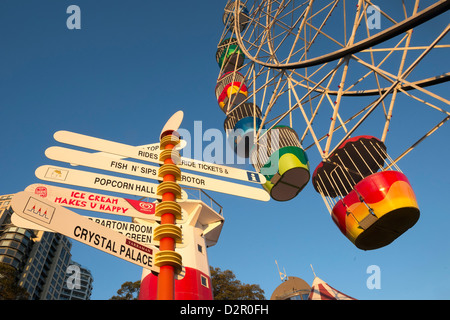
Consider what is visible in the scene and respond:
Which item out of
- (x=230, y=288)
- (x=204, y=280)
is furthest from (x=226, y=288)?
(x=204, y=280)

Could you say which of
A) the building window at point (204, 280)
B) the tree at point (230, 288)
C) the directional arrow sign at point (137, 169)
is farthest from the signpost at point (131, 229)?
the tree at point (230, 288)

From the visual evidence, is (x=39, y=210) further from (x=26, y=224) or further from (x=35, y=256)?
(x=35, y=256)

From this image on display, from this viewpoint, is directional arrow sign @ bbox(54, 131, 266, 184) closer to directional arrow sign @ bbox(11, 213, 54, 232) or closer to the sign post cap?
the sign post cap

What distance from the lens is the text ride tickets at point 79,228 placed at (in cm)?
454

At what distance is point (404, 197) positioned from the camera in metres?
9.42

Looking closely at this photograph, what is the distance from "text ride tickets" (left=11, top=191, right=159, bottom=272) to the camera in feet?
14.9

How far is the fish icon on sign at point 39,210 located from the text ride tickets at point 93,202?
86 centimetres

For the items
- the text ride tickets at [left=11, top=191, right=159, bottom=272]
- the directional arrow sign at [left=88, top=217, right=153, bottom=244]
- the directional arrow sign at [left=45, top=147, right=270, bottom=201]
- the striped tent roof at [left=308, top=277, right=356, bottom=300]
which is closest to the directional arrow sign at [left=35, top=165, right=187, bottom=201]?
the directional arrow sign at [left=45, top=147, right=270, bottom=201]

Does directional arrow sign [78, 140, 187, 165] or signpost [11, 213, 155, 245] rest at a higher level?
directional arrow sign [78, 140, 187, 165]

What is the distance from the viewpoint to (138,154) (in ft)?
23.6

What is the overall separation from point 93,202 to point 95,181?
1.85 ft

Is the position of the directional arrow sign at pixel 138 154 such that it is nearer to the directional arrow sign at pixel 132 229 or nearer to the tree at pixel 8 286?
the directional arrow sign at pixel 132 229

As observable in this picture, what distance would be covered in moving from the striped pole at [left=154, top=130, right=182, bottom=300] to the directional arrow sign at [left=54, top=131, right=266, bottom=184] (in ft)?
1.32
